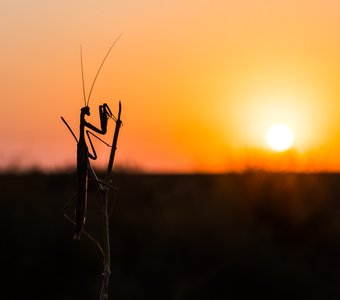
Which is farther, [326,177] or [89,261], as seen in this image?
[326,177]

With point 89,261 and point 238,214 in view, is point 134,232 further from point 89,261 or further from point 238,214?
point 238,214

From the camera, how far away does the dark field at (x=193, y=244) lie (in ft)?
38.8

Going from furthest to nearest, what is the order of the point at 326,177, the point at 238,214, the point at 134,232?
the point at 326,177 < the point at 238,214 < the point at 134,232

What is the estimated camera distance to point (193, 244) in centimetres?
1288

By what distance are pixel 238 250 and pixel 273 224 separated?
1916mm

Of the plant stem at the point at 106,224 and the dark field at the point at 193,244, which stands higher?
the dark field at the point at 193,244

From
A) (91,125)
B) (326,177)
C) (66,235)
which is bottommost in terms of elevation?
(91,125)

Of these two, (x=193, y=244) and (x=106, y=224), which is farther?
(x=193, y=244)

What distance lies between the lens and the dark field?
38.8ft

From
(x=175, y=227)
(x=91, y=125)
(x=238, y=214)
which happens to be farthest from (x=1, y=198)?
(x=91, y=125)

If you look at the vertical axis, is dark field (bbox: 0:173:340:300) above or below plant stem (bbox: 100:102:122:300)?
above

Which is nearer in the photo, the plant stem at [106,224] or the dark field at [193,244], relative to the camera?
the plant stem at [106,224]

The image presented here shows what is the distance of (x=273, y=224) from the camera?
14250 mm

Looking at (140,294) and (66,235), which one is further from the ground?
(66,235)
